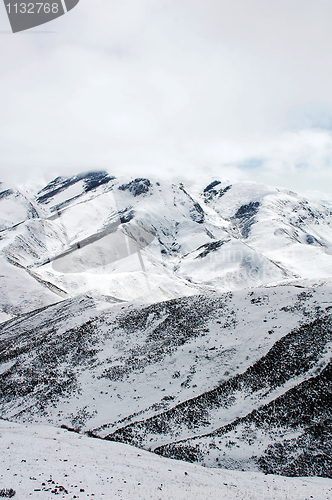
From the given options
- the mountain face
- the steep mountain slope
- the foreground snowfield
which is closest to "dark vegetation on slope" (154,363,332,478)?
the mountain face

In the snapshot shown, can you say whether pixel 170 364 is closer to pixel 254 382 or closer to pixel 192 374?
pixel 192 374

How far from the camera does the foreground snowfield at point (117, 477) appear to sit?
1475cm

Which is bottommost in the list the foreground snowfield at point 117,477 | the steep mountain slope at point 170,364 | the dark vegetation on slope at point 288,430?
the steep mountain slope at point 170,364

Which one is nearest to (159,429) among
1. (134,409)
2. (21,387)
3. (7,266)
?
(134,409)

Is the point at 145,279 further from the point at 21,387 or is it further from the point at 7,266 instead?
the point at 21,387

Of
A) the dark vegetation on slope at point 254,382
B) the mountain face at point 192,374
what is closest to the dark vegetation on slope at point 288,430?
the mountain face at point 192,374

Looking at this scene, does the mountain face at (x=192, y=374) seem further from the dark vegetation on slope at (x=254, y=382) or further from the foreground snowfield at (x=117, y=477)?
the foreground snowfield at (x=117, y=477)

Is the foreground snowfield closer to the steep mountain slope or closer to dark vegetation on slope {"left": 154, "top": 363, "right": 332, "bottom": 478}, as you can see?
dark vegetation on slope {"left": 154, "top": 363, "right": 332, "bottom": 478}

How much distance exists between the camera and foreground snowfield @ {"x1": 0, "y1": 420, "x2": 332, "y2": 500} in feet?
48.4

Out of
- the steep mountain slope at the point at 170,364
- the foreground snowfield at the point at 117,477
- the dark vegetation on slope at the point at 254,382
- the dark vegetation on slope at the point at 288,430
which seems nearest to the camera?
the foreground snowfield at the point at 117,477

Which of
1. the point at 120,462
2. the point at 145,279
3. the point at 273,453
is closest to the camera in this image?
the point at 120,462

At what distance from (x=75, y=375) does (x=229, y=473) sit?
17.6m

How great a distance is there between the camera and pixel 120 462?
18.9 metres

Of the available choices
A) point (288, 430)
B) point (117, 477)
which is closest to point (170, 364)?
point (288, 430)
